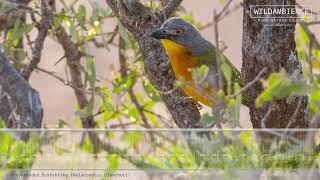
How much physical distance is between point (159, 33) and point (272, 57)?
2.15ft

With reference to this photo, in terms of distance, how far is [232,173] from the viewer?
5.60 ft

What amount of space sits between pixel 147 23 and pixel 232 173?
1.69 metres

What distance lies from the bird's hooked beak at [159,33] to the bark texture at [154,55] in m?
0.02

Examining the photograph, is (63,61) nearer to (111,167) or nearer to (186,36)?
(186,36)

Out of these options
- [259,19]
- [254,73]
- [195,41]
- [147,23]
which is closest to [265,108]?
[254,73]

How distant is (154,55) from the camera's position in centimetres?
329

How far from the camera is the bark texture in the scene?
317cm

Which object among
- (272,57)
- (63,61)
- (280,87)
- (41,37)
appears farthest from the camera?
(63,61)

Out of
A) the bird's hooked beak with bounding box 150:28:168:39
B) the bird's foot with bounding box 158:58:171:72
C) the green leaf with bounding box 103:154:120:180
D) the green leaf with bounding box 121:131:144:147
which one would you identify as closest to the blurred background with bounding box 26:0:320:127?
the bird's hooked beak with bounding box 150:28:168:39

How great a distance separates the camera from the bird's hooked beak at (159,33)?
129 inches

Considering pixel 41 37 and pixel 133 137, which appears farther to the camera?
pixel 41 37

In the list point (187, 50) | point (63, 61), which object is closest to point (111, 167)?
point (187, 50)

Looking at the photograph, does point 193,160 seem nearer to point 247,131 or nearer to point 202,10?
point 247,131

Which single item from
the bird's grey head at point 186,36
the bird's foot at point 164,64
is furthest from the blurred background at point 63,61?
the bird's foot at point 164,64
